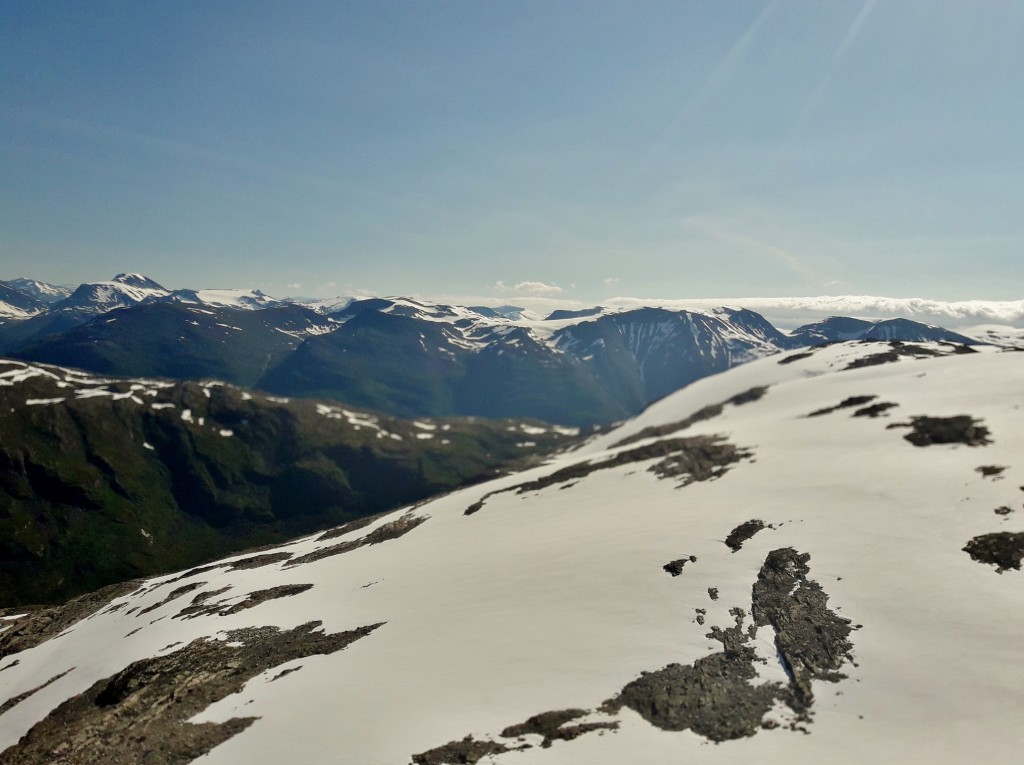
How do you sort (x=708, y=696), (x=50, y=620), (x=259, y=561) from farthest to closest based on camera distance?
1. (x=50, y=620)
2. (x=259, y=561)
3. (x=708, y=696)

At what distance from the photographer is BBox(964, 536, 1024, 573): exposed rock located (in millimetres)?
24781

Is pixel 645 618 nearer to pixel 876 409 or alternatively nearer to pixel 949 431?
pixel 949 431

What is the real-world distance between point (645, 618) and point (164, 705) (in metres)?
27.4

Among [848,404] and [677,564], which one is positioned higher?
[848,404]

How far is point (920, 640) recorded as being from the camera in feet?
68.7

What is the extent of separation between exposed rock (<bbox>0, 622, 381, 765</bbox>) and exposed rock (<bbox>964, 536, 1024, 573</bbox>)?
35.2 meters

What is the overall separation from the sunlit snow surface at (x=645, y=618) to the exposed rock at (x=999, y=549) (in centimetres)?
58

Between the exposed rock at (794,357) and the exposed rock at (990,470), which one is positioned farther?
the exposed rock at (794,357)

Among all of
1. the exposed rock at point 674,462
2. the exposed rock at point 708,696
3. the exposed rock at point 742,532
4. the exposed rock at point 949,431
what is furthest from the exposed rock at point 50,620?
the exposed rock at point 949,431

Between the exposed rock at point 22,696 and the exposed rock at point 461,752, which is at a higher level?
the exposed rock at point 461,752

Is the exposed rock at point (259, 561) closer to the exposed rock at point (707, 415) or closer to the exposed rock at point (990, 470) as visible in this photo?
the exposed rock at point (707, 415)

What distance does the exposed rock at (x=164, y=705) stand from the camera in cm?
2409

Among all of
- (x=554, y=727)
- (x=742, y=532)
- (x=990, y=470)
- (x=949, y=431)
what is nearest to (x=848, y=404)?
(x=949, y=431)

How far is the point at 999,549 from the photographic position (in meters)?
25.8
